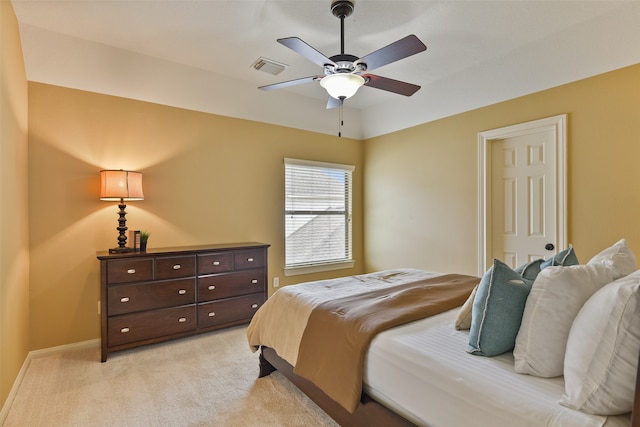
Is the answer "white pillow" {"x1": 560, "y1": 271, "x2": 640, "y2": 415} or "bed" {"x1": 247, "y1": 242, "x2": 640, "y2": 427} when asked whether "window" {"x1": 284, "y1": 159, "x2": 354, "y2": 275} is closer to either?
"bed" {"x1": 247, "y1": 242, "x2": 640, "y2": 427}

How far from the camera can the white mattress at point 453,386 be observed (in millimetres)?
1041

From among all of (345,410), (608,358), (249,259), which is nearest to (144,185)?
(249,259)

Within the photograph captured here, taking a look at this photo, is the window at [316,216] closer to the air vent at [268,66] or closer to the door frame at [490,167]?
the air vent at [268,66]

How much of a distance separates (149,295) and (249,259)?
40.1 inches

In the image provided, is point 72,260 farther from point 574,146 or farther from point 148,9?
point 574,146

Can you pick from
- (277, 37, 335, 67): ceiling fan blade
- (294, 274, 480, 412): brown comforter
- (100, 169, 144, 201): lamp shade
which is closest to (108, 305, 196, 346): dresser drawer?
(100, 169, 144, 201): lamp shade

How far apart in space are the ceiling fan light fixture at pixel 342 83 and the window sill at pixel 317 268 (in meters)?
2.69

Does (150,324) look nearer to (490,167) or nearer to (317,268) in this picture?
(317,268)

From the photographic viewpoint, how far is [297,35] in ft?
9.75

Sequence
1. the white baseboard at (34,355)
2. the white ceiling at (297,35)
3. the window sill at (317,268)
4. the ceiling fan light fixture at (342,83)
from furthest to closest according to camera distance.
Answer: the window sill at (317,268) < the white ceiling at (297,35) < the ceiling fan light fixture at (342,83) < the white baseboard at (34,355)

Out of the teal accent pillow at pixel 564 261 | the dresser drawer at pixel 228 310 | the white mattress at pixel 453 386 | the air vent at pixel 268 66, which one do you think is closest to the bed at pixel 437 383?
the white mattress at pixel 453 386

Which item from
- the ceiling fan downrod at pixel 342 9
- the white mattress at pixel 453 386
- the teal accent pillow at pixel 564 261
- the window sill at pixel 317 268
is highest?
the ceiling fan downrod at pixel 342 9

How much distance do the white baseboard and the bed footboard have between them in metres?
1.66

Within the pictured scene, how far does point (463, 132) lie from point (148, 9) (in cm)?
341
